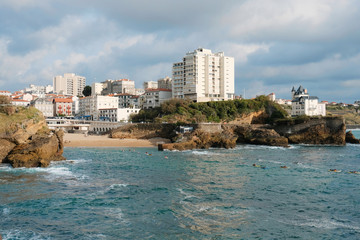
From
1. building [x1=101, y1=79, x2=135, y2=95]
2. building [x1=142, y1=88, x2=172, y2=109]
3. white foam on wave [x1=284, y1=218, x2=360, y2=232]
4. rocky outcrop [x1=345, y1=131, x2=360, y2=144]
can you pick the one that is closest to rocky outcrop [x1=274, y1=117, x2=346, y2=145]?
rocky outcrop [x1=345, y1=131, x2=360, y2=144]

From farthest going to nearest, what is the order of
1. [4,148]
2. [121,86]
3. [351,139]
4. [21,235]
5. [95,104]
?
1. [121,86]
2. [95,104]
3. [351,139]
4. [4,148]
5. [21,235]

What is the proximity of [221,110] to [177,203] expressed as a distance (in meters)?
68.0

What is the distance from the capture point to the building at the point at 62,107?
129 m

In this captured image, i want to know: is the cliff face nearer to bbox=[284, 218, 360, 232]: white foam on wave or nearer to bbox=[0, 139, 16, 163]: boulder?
bbox=[0, 139, 16, 163]: boulder

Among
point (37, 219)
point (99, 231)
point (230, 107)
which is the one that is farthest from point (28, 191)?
point (230, 107)

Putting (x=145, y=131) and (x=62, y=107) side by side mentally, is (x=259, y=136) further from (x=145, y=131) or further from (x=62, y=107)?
(x=62, y=107)

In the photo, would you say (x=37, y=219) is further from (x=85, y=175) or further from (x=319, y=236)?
(x=319, y=236)

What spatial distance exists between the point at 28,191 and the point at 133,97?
100.0 metres

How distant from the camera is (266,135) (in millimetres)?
67812

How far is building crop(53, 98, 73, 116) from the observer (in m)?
129

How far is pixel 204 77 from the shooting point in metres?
106

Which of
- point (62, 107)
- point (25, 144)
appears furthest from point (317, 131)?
point (62, 107)

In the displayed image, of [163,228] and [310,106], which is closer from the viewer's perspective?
[163,228]

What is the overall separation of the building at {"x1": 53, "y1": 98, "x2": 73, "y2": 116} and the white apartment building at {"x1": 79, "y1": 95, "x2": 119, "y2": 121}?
21.9ft
